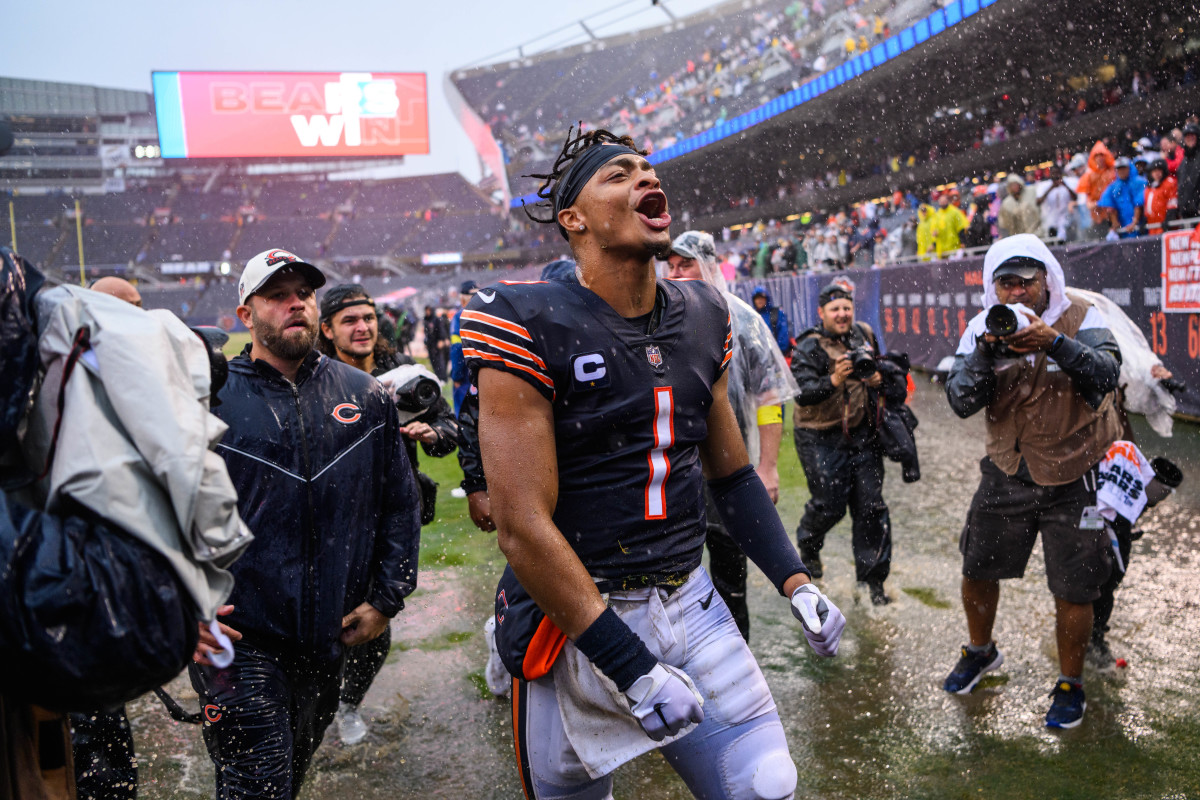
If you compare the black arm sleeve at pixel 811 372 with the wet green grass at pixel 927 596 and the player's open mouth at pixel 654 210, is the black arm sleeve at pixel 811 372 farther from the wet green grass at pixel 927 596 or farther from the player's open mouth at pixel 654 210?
the player's open mouth at pixel 654 210

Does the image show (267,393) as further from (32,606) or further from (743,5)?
(743,5)

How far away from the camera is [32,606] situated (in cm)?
115

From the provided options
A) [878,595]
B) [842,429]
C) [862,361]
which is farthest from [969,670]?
[862,361]

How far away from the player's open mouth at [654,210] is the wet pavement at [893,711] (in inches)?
89.3

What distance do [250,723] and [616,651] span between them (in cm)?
125

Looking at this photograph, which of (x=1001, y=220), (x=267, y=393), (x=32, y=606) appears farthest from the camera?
(x=1001, y=220)

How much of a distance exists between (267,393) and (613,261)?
1.26m

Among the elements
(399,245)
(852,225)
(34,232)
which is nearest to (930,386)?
(852,225)

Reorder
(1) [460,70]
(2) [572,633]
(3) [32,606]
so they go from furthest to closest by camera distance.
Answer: (1) [460,70] < (2) [572,633] < (3) [32,606]

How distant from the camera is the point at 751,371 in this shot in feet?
14.5

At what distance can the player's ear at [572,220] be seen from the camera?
226 centimetres

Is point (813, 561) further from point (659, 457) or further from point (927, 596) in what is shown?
point (659, 457)

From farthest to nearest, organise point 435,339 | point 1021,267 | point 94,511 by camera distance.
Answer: point 435,339, point 1021,267, point 94,511

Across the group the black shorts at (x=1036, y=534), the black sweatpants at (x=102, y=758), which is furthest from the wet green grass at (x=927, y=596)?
the black sweatpants at (x=102, y=758)
